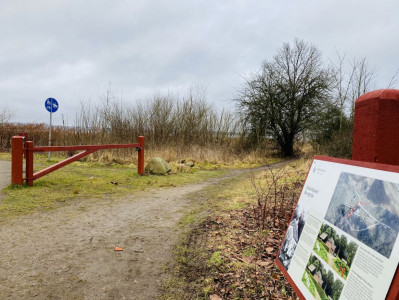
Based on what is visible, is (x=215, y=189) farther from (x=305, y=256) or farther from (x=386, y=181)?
(x=386, y=181)

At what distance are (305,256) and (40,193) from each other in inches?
244

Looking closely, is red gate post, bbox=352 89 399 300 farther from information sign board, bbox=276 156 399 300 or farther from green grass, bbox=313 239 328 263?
green grass, bbox=313 239 328 263

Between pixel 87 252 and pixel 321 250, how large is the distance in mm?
2788

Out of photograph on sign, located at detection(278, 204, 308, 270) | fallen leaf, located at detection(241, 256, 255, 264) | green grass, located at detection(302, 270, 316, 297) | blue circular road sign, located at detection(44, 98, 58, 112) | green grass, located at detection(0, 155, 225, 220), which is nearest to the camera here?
green grass, located at detection(302, 270, 316, 297)

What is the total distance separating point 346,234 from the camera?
136cm

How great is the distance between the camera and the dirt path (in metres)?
2.59

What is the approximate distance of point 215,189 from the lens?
7777mm

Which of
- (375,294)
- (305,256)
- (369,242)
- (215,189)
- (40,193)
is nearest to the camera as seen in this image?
(375,294)

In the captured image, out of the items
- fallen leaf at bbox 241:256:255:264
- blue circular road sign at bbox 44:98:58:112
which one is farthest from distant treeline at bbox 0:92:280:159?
fallen leaf at bbox 241:256:255:264

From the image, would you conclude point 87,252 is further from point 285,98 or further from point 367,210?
point 285,98

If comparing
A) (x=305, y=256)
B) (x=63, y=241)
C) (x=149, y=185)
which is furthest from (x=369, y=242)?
(x=149, y=185)

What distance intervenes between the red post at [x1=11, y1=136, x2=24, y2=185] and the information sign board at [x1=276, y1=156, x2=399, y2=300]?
641 cm

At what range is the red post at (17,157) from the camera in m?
6.30

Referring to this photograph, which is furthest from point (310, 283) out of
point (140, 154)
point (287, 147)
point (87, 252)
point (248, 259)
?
point (287, 147)
